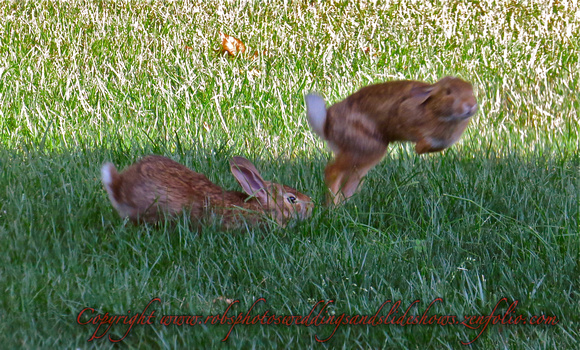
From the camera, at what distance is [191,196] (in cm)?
400

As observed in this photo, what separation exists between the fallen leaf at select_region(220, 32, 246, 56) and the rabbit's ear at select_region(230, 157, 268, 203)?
3.23 m

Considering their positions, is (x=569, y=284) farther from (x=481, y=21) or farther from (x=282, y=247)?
(x=481, y=21)

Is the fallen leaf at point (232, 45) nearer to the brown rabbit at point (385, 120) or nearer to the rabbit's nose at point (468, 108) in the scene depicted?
the brown rabbit at point (385, 120)

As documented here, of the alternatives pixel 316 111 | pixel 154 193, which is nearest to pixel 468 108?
pixel 316 111

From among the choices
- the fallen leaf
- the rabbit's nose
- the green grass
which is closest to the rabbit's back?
the green grass

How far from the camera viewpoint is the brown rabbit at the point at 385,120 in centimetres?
400

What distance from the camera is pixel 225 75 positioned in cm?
662

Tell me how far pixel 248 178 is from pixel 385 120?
779mm

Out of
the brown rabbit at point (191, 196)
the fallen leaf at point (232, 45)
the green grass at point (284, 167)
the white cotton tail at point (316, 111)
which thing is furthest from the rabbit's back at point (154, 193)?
the fallen leaf at point (232, 45)

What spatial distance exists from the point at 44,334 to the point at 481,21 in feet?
20.1

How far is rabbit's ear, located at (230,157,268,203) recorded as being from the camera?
411 cm

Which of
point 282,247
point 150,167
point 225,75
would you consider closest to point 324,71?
point 225,75

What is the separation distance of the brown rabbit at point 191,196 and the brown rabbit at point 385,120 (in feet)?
1.01

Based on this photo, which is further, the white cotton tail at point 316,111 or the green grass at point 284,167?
the white cotton tail at point 316,111
